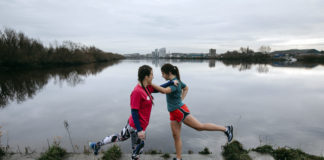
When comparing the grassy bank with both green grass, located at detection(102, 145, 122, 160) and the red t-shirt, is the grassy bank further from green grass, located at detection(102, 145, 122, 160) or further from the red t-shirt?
the red t-shirt

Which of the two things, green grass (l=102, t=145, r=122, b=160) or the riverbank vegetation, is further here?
the riverbank vegetation

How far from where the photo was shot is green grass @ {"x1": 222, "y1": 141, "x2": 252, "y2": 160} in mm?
3373

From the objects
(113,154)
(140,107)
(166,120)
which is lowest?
(166,120)

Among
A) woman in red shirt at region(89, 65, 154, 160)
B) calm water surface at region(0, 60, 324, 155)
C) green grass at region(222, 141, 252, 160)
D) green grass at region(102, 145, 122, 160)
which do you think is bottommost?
calm water surface at region(0, 60, 324, 155)

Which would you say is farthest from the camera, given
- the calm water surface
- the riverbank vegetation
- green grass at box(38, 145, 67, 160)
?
the riverbank vegetation

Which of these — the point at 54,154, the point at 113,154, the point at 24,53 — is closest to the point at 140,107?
the point at 113,154

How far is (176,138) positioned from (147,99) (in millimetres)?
1067

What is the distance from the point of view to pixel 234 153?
137 inches

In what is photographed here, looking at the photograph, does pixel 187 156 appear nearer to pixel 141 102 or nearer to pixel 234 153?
pixel 234 153

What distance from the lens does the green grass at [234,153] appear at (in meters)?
3.37

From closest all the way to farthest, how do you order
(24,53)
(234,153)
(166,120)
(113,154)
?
(113,154), (234,153), (166,120), (24,53)

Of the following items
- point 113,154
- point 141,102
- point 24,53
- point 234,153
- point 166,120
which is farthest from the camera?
point 24,53

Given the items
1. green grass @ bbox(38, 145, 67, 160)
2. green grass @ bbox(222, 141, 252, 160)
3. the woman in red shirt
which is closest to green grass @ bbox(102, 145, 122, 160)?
the woman in red shirt

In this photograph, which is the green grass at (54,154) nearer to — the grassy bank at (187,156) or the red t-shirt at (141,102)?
the grassy bank at (187,156)
